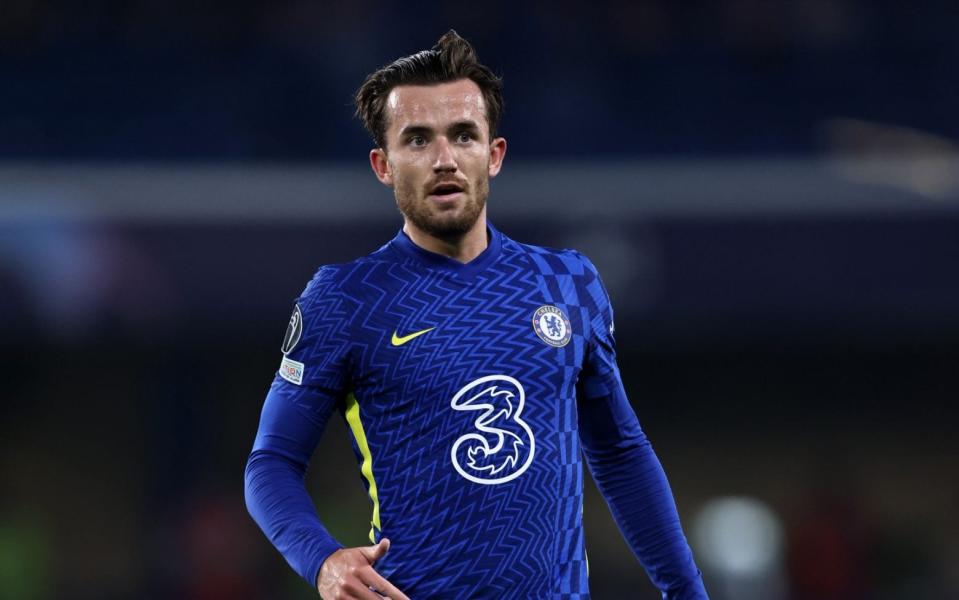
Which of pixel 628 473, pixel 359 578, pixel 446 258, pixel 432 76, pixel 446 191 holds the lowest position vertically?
pixel 359 578

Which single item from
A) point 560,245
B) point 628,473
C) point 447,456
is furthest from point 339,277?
point 560,245

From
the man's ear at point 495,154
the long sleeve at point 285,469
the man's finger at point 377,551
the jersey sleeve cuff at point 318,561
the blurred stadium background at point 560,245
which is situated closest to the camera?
the man's finger at point 377,551

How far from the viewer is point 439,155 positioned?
3.07 m

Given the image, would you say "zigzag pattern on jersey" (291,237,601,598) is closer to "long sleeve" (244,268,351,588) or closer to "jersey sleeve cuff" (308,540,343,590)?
"long sleeve" (244,268,351,588)

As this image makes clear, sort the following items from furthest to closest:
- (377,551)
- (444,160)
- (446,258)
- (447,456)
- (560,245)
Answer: (560,245) < (446,258) < (444,160) < (447,456) < (377,551)

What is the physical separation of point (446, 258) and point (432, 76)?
1.34ft

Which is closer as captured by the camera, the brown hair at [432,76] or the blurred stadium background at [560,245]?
the brown hair at [432,76]

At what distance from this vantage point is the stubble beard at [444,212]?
3.12 metres

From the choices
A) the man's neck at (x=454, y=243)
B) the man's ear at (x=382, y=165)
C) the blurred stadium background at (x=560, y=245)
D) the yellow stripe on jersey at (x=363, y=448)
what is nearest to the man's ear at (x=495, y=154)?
the man's neck at (x=454, y=243)

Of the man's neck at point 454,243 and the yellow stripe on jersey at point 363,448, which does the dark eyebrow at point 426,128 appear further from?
the yellow stripe on jersey at point 363,448

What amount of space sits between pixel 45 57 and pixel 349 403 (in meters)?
9.62

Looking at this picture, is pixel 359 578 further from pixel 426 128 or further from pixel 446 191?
pixel 426 128

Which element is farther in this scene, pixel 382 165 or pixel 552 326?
pixel 382 165

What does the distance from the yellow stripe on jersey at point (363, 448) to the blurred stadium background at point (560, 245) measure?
6971mm
